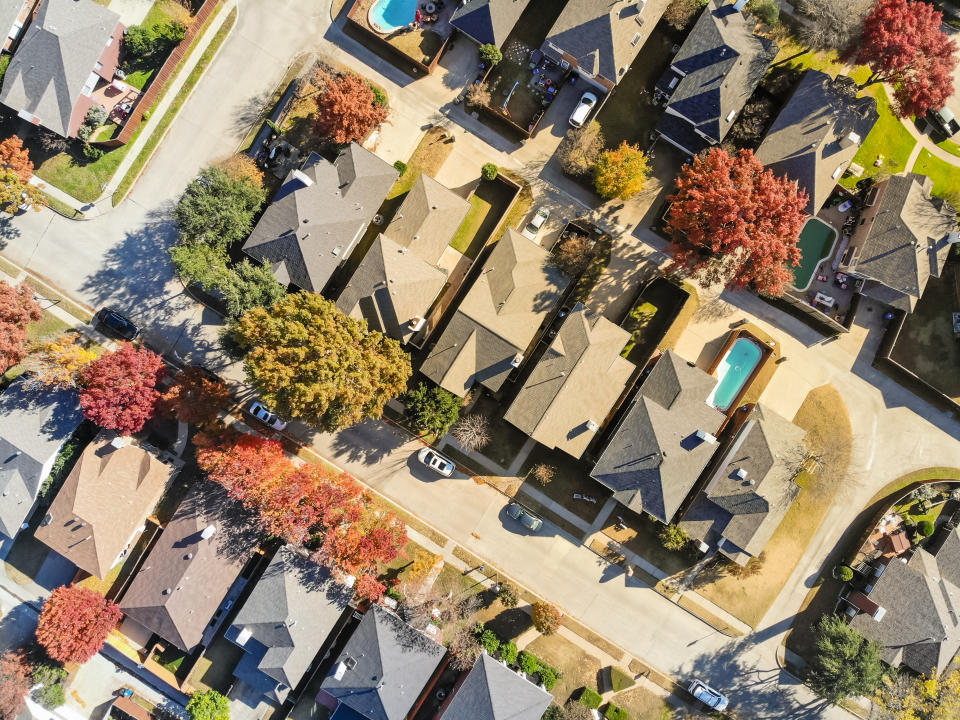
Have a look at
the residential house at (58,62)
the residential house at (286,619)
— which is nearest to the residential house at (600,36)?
the residential house at (58,62)

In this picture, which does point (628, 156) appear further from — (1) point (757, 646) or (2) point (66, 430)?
(2) point (66, 430)

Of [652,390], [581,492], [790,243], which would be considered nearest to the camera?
[790,243]

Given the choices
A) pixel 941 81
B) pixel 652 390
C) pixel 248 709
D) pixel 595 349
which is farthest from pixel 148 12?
pixel 941 81

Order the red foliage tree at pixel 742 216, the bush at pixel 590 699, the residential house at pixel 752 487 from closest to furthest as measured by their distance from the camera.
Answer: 1. the red foliage tree at pixel 742 216
2. the residential house at pixel 752 487
3. the bush at pixel 590 699

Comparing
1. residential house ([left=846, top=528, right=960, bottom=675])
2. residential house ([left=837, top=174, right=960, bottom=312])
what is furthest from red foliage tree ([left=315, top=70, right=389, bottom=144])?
residential house ([left=846, top=528, right=960, bottom=675])

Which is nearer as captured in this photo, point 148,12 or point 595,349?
point 595,349

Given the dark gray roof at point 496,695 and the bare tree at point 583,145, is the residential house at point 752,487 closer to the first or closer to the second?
the dark gray roof at point 496,695
